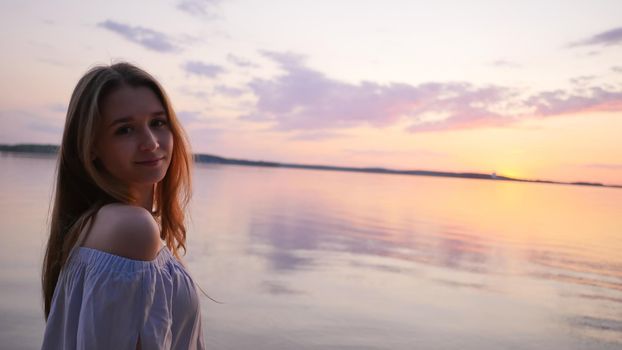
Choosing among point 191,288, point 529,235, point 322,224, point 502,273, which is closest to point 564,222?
point 529,235

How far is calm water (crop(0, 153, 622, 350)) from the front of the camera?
560 cm

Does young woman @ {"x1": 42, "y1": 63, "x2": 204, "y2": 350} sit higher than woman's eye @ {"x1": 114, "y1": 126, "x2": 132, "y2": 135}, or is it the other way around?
woman's eye @ {"x1": 114, "y1": 126, "x2": 132, "y2": 135}

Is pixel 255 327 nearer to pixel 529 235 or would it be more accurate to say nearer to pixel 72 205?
pixel 72 205

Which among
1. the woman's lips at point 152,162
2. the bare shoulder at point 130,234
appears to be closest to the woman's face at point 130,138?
the woman's lips at point 152,162

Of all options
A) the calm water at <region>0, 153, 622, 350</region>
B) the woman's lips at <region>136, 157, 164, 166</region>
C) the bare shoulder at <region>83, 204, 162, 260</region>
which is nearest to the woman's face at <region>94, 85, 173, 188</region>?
the woman's lips at <region>136, 157, 164, 166</region>

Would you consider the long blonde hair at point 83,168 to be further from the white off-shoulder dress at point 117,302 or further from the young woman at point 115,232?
the white off-shoulder dress at point 117,302

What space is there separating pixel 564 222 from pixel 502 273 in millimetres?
11289

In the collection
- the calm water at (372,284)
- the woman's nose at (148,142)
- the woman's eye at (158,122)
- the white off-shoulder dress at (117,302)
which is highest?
the woman's eye at (158,122)

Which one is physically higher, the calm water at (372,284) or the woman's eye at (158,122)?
the woman's eye at (158,122)

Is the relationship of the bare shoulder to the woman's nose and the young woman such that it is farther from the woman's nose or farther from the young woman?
the woman's nose

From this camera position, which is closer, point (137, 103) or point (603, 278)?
point (137, 103)

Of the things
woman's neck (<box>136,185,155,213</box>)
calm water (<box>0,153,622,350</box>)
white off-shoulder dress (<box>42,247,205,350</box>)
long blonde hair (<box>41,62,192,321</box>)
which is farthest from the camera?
calm water (<box>0,153,622,350</box>)

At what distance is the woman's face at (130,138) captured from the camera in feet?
5.62

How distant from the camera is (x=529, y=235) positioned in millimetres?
14758
